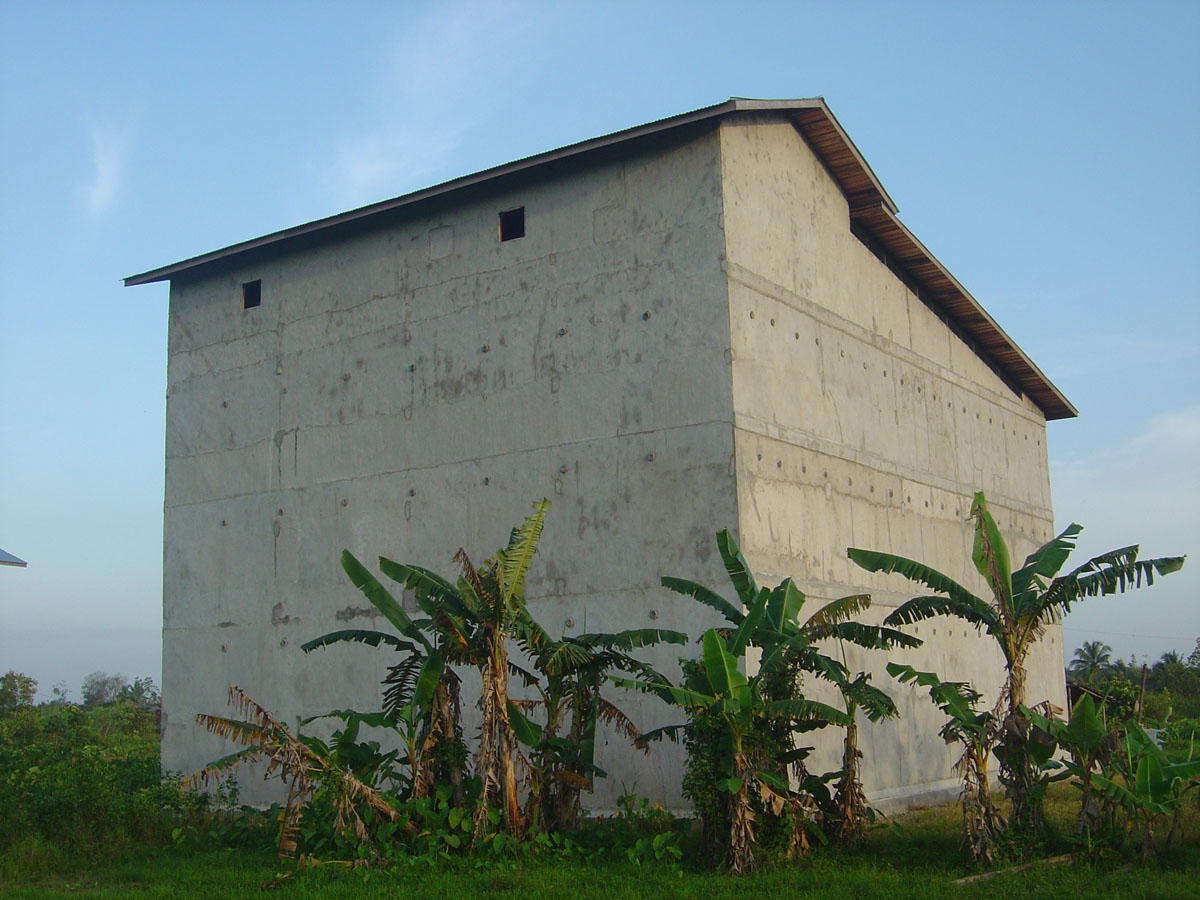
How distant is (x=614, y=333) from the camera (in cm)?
1775

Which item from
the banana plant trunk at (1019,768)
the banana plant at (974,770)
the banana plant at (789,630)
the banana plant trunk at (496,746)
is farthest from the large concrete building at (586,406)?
Answer: the banana plant trunk at (1019,768)

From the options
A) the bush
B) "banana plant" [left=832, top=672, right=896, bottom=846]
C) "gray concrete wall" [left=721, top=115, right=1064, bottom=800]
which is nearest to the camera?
"banana plant" [left=832, top=672, right=896, bottom=846]

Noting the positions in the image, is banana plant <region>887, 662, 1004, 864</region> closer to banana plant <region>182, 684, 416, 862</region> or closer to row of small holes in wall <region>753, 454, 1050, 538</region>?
row of small holes in wall <region>753, 454, 1050, 538</region>

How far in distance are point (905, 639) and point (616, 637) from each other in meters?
3.47

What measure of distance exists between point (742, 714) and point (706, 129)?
8.86 metres

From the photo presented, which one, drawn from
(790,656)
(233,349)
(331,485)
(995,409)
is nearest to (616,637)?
(790,656)

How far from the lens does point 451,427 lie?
19.2m

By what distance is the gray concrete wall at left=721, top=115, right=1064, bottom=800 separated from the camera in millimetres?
17312

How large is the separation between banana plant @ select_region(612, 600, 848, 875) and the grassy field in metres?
0.59

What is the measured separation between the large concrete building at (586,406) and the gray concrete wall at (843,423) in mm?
69

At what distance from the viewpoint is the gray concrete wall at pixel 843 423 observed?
682 inches

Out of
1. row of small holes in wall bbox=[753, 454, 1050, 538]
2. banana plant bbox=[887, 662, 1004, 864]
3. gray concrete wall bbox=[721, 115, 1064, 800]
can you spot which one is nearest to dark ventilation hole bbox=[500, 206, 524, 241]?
gray concrete wall bbox=[721, 115, 1064, 800]

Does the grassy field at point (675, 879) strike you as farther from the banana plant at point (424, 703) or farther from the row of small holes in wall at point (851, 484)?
the row of small holes in wall at point (851, 484)

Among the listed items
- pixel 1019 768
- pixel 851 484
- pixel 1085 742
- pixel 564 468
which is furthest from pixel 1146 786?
pixel 564 468
